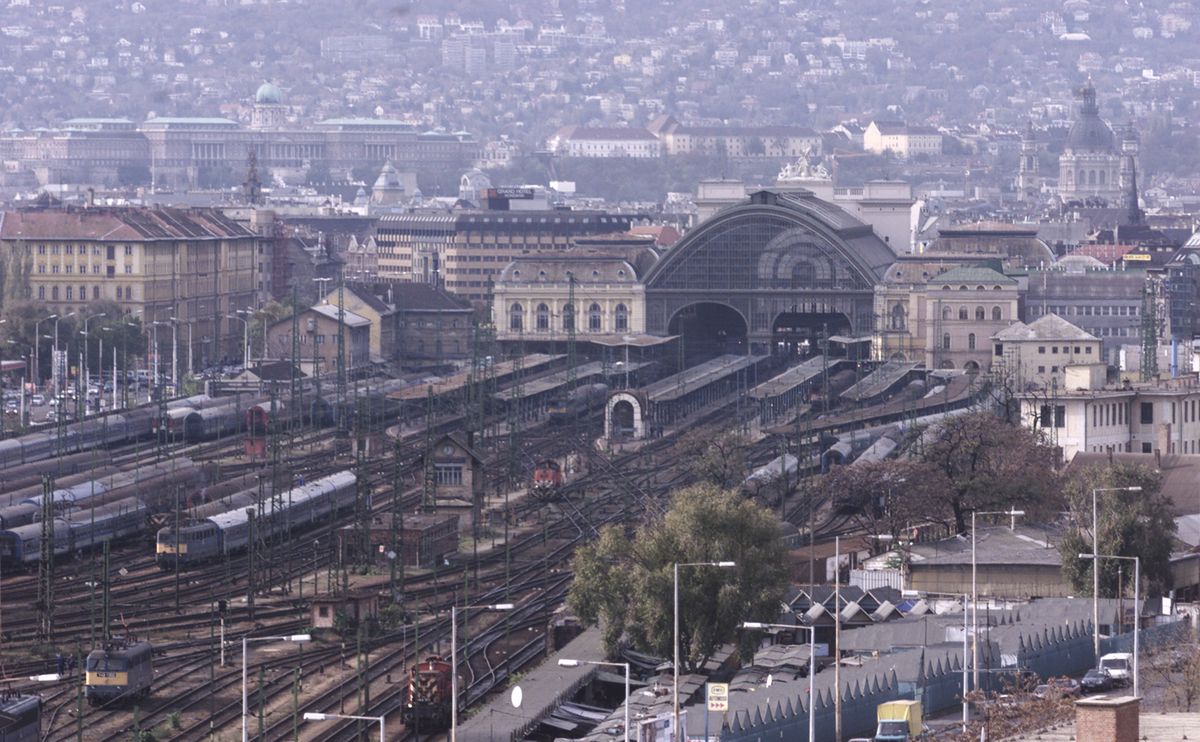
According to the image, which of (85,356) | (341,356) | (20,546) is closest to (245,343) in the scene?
(85,356)

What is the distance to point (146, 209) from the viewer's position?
106688 millimetres

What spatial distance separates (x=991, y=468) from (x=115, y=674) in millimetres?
18602

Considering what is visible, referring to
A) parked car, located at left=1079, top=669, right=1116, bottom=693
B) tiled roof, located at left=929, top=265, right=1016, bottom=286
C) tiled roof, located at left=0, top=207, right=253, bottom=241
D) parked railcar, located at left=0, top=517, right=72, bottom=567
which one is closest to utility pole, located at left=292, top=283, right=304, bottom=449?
tiled roof, located at left=0, top=207, right=253, bottom=241

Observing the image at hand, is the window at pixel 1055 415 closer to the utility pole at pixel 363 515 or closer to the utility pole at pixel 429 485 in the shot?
the utility pole at pixel 429 485

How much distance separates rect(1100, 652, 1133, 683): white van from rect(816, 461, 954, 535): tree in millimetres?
12630

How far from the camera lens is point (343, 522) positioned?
2172 inches

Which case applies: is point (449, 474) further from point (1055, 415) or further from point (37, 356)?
point (37, 356)

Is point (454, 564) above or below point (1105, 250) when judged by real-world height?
below

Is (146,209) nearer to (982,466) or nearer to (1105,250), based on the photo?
(1105,250)

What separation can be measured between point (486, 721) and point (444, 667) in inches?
64.9

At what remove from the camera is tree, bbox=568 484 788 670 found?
1393 inches

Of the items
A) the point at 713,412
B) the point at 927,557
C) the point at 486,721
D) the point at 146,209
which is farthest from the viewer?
the point at 146,209

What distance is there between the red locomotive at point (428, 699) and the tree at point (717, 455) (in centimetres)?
1937

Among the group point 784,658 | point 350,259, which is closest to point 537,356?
point 350,259
